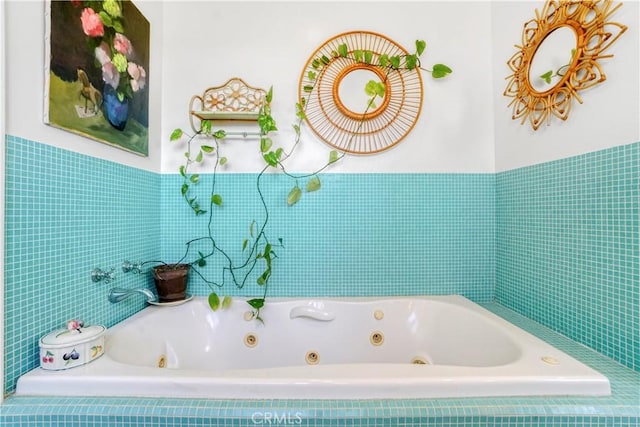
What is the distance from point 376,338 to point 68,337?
47.1 inches

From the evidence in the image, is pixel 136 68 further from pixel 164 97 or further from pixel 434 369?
pixel 434 369

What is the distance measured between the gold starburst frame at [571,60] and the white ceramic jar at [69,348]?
1.80 meters

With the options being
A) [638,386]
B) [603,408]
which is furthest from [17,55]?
[638,386]

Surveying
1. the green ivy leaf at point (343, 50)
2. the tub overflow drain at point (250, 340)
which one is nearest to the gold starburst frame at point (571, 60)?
the green ivy leaf at point (343, 50)

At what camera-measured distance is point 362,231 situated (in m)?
1.55

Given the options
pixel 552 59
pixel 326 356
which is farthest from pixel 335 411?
pixel 552 59

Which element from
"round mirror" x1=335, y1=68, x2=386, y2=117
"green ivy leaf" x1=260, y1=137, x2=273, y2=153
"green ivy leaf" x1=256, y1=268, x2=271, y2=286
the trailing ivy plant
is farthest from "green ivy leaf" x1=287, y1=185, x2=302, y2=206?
"round mirror" x1=335, y1=68, x2=386, y2=117

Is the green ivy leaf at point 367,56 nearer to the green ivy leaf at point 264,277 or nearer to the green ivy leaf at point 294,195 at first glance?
the green ivy leaf at point 294,195

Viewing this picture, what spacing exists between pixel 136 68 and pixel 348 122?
1.02m

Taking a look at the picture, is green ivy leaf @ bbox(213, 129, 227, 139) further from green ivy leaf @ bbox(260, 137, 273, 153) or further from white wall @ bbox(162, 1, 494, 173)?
green ivy leaf @ bbox(260, 137, 273, 153)

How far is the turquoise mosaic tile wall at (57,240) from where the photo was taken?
0.79 meters

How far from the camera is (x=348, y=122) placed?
1532 mm

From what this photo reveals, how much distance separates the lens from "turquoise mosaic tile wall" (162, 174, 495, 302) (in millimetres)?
1538

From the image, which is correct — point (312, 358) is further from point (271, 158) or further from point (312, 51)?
point (312, 51)
